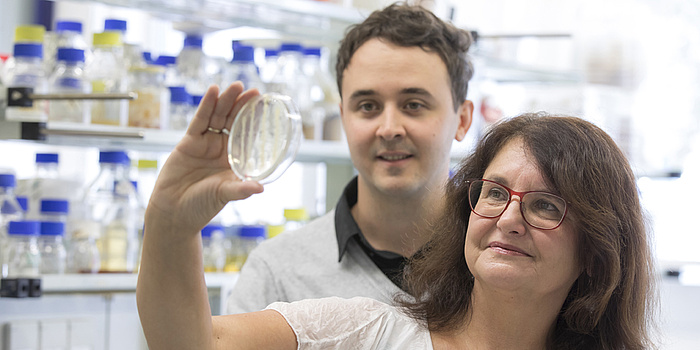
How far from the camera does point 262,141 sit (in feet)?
2.96

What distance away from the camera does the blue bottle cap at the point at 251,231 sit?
2.04m

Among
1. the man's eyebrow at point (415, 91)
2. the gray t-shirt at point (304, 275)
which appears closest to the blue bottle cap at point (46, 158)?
the gray t-shirt at point (304, 275)

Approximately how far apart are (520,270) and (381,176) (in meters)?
0.47

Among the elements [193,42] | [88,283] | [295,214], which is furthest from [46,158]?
[295,214]

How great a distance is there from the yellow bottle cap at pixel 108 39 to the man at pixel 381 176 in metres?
0.55

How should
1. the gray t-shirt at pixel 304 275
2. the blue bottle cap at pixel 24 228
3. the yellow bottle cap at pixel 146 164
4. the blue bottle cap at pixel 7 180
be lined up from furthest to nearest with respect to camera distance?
the yellow bottle cap at pixel 146 164 → the blue bottle cap at pixel 7 180 → the blue bottle cap at pixel 24 228 → the gray t-shirt at pixel 304 275

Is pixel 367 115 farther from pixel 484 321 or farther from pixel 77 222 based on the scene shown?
pixel 77 222

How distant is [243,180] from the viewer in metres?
0.88

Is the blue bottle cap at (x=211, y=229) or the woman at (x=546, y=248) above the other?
the woman at (x=546, y=248)

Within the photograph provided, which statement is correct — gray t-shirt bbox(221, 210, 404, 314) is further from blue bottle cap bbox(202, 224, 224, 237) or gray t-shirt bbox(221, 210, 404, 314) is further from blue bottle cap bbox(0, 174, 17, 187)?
blue bottle cap bbox(0, 174, 17, 187)

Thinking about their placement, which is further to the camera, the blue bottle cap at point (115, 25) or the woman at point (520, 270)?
the blue bottle cap at point (115, 25)

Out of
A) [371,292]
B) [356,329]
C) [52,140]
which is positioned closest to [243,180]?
[356,329]

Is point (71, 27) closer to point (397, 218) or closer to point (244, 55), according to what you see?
point (244, 55)

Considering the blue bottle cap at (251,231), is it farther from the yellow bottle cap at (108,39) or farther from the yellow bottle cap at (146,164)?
the yellow bottle cap at (108,39)
